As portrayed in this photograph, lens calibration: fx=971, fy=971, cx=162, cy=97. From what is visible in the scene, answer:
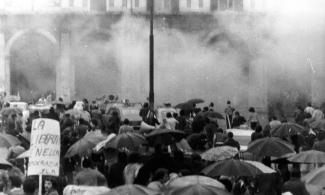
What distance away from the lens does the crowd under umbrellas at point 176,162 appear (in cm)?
1216

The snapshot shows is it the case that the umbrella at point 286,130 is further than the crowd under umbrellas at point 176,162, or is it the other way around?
the umbrella at point 286,130

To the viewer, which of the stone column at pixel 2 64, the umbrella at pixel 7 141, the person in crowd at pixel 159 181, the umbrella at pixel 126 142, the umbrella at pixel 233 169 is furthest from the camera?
the stone column at pixel 2 64

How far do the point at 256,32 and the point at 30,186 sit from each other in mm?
25436

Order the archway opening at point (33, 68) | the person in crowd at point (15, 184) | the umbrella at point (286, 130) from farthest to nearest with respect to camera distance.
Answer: the archway opening at point (33, 68) → the umbrella at point (286, 130) → the person in crowd at point (15, 184)

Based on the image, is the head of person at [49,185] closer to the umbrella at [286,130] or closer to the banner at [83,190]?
the banner at [83,190]

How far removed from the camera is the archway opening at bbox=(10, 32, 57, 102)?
124 ft

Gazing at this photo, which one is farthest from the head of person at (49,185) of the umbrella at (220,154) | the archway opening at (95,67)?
the archway opening at (95,67)

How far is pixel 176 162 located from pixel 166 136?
1704 millimetres

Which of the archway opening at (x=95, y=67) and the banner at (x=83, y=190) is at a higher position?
the archway opening at (x=95, y=67)

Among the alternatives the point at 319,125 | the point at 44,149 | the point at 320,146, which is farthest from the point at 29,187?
the point at 319,125

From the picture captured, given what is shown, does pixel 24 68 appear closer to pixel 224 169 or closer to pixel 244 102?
pixel 244 102

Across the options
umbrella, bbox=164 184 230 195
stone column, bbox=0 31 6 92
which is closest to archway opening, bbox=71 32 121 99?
stone column, bbox=0 31 6 92

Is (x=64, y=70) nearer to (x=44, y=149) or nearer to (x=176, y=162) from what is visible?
(x=176, y=162)

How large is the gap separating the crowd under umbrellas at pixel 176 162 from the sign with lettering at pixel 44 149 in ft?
0.98
